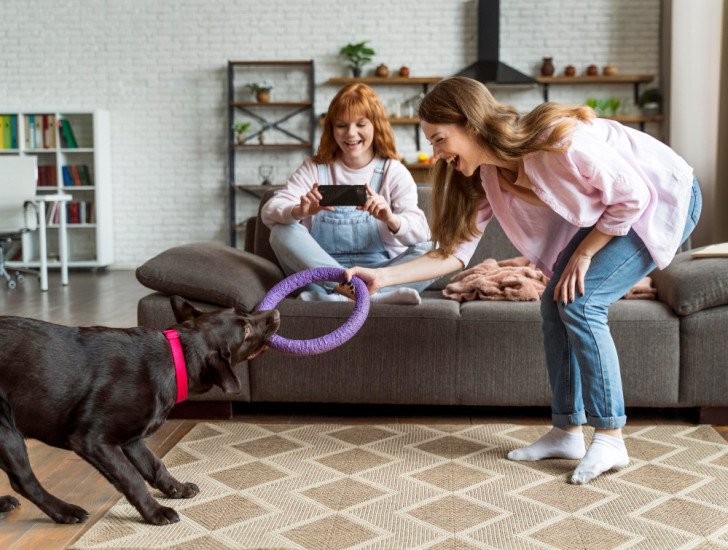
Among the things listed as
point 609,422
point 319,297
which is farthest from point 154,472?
point 609,422

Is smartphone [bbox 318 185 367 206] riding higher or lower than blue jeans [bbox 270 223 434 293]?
higher

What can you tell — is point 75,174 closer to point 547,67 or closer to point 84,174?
point 84,174

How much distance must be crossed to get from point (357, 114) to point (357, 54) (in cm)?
478

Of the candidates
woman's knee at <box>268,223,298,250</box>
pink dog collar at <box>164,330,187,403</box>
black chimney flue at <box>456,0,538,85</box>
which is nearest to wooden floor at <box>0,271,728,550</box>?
pink dog collar at <box>164,330,187,403</box>

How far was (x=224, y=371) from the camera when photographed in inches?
65.7

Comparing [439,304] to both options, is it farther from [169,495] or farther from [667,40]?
[667,40]

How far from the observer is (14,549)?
1538 millimetres

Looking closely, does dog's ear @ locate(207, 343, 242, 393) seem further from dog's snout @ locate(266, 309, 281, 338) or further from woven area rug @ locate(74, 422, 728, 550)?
woven area rug @ locate(74, 422, 728, 550)

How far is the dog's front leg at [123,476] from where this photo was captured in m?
1.56

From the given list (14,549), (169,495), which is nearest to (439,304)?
(169,495)

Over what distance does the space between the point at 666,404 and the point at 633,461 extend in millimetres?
409

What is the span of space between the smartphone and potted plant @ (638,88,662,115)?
5362 millimetres

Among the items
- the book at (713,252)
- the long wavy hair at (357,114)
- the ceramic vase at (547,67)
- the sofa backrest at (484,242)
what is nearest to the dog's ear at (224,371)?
the long wavy hair at (357,114)

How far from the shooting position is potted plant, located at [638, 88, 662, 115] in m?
6.92
